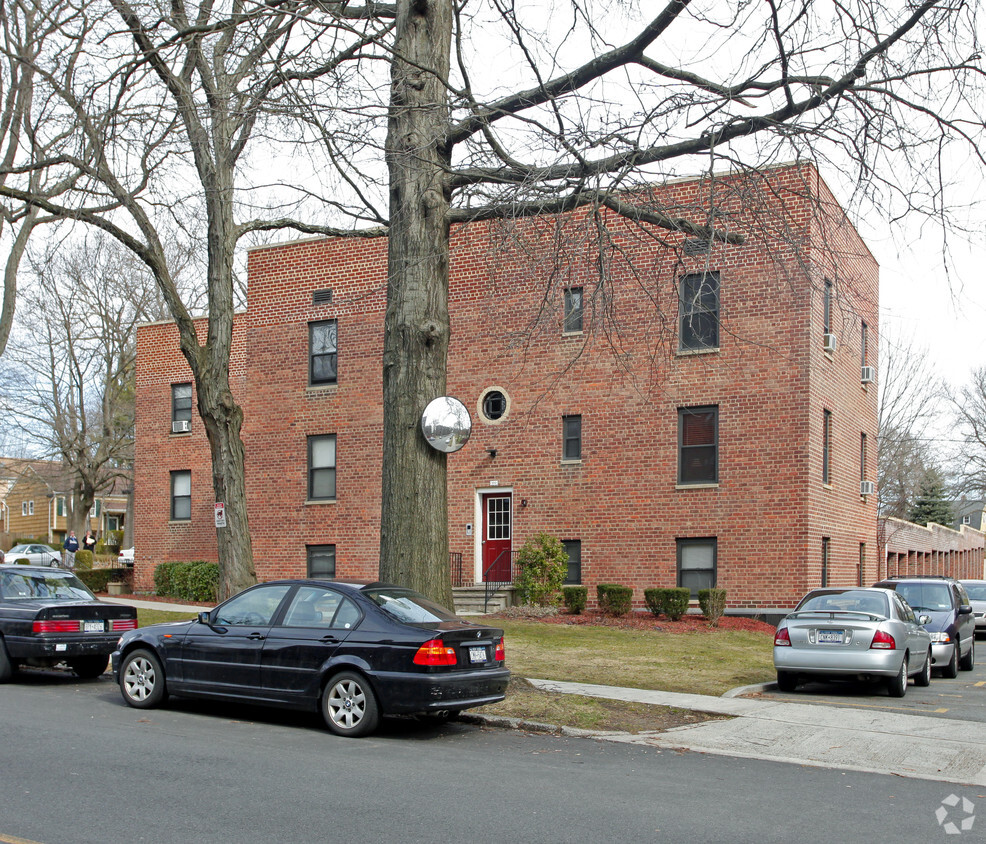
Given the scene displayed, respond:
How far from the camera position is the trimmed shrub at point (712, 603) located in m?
21.6

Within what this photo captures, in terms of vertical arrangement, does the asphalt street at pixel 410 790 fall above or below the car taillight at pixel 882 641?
below

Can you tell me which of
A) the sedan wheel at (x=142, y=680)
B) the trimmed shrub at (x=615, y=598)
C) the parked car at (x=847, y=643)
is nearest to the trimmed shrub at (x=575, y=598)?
the trimmed shrub at (x=615, y=598)

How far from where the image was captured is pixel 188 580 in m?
28.7

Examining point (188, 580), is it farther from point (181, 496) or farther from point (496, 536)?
point (496, 536)

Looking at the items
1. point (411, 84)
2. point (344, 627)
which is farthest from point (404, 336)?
point (344, 627)

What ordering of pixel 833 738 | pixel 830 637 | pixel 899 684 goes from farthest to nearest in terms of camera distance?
pixel 899 684 < pixel 830 637 < pixel 833 738

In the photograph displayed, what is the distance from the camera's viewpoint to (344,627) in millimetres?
9672

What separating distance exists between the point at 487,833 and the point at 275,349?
23816 millimetres

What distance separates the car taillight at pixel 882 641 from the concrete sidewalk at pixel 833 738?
52.6 inches

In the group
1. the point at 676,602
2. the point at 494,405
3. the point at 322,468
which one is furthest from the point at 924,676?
the point at 322,468

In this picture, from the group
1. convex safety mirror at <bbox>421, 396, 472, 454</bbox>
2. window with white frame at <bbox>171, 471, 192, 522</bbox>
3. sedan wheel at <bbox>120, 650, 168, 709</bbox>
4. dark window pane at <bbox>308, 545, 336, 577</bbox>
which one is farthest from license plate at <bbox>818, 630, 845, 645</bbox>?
window with white frame at <bbox>171, 471, 192, 522</bbox>

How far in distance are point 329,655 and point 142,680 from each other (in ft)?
8.40

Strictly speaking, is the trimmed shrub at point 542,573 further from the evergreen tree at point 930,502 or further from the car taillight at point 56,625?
the evergreen tree at point 930,502

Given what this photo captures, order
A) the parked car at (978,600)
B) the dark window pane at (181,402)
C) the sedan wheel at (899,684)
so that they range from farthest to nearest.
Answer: the dark window pane at (181,402) → the parked car at (978,600) → the sedan wheel at (899,684)
